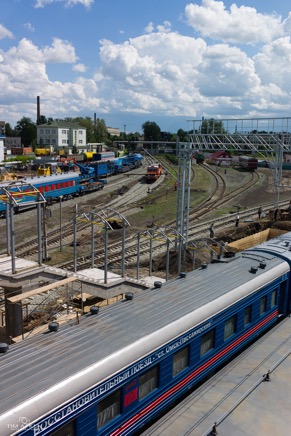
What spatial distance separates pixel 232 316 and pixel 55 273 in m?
5.61

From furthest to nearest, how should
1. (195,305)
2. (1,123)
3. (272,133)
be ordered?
(1,123) → (272,133) → (195,305)

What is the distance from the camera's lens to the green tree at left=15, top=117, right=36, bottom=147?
4513 inches

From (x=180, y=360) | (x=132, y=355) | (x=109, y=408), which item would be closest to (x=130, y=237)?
(x=180, y=360)

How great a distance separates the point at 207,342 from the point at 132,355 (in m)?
2.99

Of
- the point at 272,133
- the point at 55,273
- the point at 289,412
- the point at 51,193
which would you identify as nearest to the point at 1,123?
the point at 51,193

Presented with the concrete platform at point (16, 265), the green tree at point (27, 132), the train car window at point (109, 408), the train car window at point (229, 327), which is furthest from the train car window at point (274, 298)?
the green tree at point (27, 132)

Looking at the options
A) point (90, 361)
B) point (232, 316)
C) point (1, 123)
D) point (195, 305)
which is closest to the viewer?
point (90, 361)

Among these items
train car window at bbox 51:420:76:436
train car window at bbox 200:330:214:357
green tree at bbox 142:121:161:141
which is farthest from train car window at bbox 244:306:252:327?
green tree at bbox 142:121:161:141

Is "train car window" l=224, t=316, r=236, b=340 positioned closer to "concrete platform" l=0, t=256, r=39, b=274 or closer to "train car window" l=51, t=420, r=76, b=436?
"train car window" l=51, t=420, r=76, b=436

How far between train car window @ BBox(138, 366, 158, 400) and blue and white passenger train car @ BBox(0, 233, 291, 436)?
0.02 meters

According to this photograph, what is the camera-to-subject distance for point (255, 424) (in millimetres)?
7367

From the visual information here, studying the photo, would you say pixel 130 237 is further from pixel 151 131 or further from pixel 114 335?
pixel 151 131

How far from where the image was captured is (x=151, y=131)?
131 meters

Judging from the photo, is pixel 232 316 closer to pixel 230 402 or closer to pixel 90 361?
pixel 230 402
